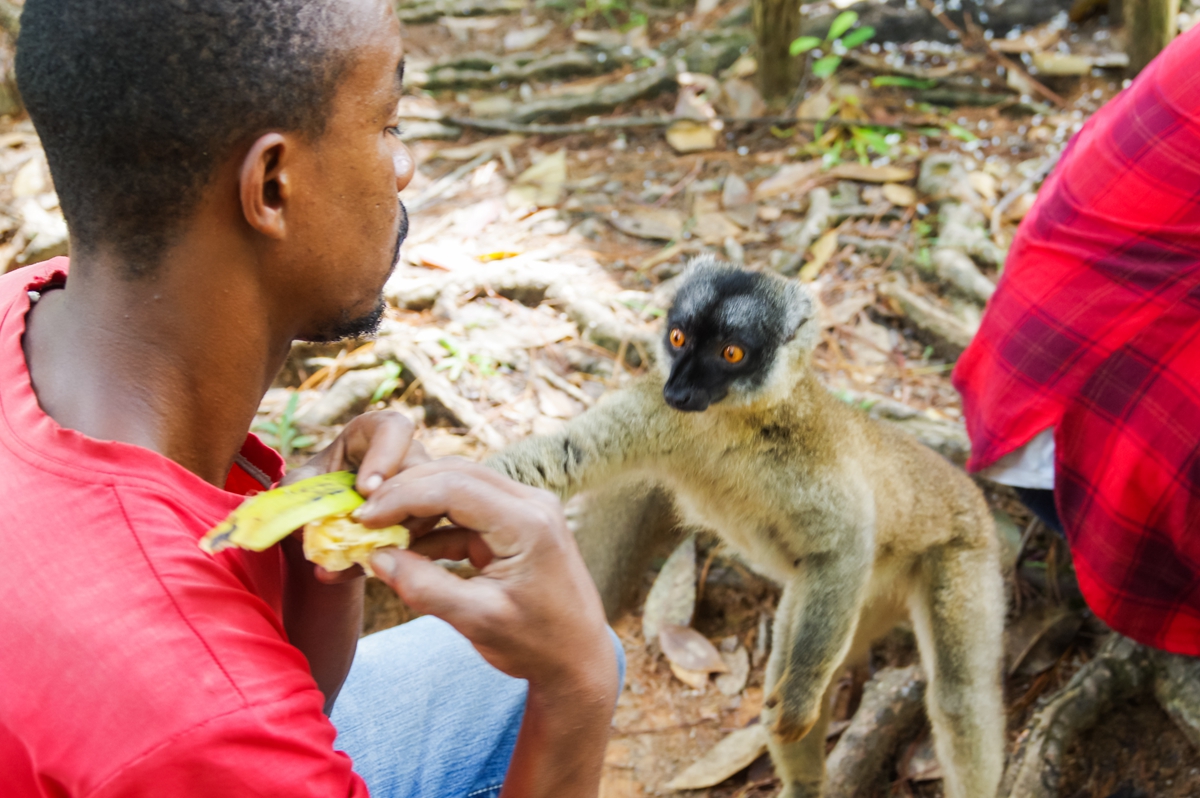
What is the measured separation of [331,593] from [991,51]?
294 inches

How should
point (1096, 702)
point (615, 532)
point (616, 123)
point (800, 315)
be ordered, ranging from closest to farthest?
point (800, 315) < point (1096, 702) < point (615, 532) < point (616, 123)

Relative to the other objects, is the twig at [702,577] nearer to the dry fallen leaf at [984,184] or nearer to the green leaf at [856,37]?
the dry fallen leaf at [984,184]

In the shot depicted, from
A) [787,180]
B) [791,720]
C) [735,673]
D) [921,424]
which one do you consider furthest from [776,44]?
Answer: [791,720]

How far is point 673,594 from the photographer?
4.40 metres

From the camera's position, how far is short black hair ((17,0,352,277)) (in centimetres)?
142

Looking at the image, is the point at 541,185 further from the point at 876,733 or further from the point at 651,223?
the point at 876,733

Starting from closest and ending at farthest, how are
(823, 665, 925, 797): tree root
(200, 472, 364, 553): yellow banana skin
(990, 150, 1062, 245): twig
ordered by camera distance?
(200, 472, 364, 553): yellow banana skin < (823, 665, 925, 797): tree root < (990, 150, 1062, 245): twig

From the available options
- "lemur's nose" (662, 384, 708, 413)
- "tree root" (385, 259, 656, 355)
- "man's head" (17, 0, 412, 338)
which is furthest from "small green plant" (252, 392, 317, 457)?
"man's head" (17, 0, 412, 338)

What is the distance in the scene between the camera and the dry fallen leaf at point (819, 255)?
569cm

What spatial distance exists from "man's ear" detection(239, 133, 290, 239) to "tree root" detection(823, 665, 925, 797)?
3059 mm

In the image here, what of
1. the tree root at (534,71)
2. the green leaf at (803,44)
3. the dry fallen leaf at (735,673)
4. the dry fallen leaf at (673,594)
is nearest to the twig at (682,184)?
the green leaf at (803,44)

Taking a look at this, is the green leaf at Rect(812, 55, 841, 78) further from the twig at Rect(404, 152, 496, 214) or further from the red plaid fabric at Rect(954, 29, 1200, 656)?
the red plaid fabric at Rect(954, 29, 1200, 656)

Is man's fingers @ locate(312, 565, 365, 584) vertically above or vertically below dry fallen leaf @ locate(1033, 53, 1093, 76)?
above

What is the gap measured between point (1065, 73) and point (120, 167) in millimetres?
7532
